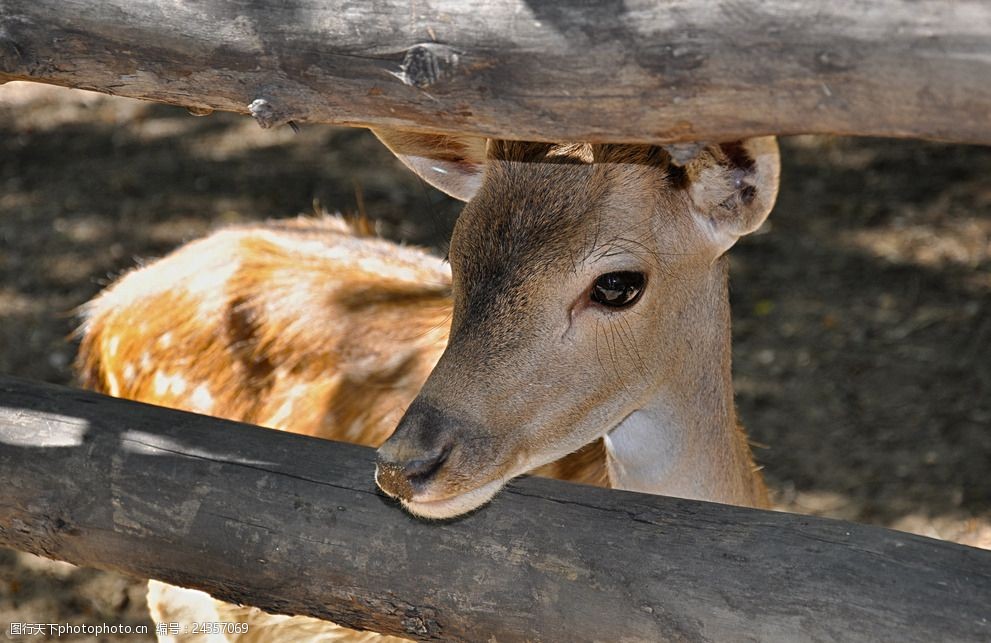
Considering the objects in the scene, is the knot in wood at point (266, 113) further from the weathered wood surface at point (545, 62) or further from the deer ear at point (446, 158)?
the deer ear at point (446, 158)

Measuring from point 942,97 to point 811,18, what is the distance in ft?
0.67

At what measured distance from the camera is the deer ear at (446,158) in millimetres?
2879

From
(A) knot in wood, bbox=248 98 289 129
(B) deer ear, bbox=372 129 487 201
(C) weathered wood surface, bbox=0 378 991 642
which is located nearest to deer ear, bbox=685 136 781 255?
(B) deer ear, bbox=372 129 487 201

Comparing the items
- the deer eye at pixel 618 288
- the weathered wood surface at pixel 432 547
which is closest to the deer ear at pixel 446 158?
the deer eye at pixel 618 288

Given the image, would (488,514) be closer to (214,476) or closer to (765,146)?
(214,476)

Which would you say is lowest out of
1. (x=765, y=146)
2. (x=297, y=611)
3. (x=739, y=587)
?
(x=297, y=611)

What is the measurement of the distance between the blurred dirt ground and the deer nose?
2.64m

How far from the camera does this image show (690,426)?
2973mm

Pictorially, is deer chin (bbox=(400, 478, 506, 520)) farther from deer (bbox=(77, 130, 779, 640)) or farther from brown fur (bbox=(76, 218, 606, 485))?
brown fur (bbox=(76, 218, 606, 485))

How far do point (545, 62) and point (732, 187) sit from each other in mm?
1051

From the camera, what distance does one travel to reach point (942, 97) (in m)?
1.56

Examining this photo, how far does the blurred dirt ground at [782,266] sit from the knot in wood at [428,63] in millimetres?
3399

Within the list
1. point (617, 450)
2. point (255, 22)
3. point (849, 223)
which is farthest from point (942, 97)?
point (849, 223)

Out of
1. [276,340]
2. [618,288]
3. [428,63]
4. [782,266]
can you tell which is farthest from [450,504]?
[782,266]
